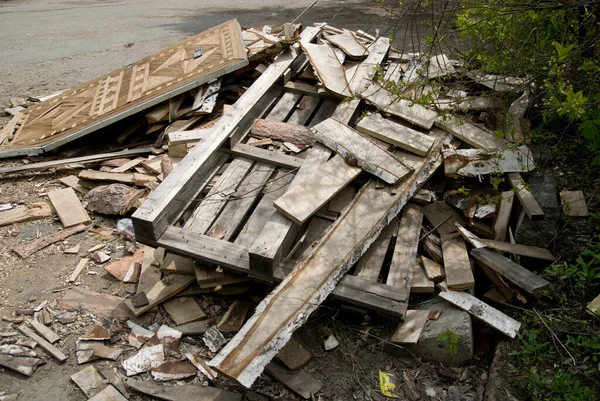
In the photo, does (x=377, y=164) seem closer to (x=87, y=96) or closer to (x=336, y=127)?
(x=336, y=127)

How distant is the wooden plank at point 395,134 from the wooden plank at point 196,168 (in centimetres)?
106

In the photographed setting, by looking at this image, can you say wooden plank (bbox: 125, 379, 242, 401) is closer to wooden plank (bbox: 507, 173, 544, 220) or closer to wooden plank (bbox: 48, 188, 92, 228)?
wooden plank (bbox: 48, 188, 92, 228)

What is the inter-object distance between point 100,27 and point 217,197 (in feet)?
24.6

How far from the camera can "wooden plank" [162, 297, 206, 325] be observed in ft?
11.1

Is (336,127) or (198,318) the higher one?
(336,127)

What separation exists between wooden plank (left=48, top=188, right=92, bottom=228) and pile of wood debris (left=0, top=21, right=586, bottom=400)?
2 cm

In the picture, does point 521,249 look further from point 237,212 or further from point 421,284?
point 237,212

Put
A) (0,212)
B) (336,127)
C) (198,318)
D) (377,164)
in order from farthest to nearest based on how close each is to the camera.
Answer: (0,212) → (336,127) → (377,164) → (198,318)

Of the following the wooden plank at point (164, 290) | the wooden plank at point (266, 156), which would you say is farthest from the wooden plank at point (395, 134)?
the wooden plank at point (164, 290)

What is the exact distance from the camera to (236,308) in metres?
3.39

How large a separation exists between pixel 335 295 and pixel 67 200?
2.91m

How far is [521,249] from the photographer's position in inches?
131

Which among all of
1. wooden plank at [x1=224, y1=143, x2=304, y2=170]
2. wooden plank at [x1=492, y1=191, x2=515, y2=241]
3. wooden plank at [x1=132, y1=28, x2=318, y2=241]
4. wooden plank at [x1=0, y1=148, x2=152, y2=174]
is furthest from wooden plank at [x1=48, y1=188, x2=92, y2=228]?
wooden plank at [x1=492, y1=191, x2=515, y2=241]

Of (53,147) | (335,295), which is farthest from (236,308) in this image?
(53,147)
